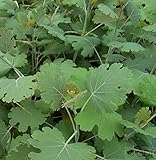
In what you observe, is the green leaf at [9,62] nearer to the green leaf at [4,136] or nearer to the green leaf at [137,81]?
the green leaf at [4,136]

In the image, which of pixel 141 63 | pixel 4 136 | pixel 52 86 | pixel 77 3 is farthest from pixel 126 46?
pixel 4 136

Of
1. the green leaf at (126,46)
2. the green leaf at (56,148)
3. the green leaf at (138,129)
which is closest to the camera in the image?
the green leaf at (56,148)

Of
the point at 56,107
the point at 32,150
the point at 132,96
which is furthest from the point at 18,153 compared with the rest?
the point at 132,96

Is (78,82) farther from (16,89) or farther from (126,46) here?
(126,46)

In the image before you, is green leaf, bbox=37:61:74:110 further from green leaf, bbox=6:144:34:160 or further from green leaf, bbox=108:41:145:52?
green leaf, bbox=108:41:145:52

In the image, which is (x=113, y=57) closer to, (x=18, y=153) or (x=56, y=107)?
(x=56, y=107)

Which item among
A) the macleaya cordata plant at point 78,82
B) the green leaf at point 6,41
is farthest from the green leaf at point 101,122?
the green leaf at point 6,41

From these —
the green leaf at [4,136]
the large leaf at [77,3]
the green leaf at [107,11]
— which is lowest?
the green leaf at [4,136]

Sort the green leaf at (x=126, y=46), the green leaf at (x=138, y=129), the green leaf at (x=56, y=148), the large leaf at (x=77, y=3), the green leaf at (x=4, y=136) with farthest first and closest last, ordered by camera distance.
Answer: the large leaf at (x=77, y=3) → the green leaf at (x=126, y=46) → the green leaf at (x=4, y=136) → the green leaf at (x=138, y=129) → the green leaf at (x=56, y=148)
